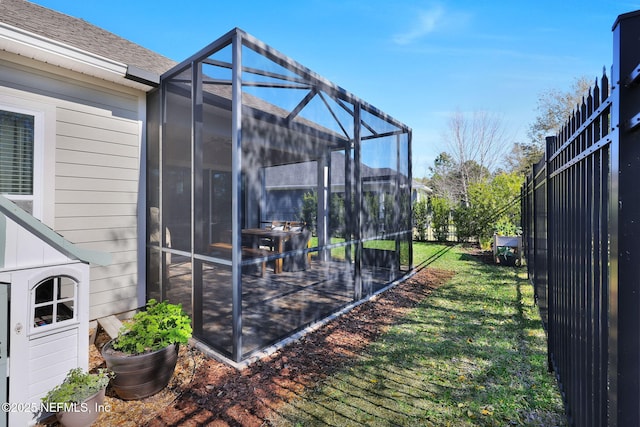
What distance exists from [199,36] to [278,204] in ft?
14.9

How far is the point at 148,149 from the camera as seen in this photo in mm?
4086

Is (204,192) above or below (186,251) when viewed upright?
above

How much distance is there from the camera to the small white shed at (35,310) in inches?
81.6

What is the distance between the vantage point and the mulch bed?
7.52 feet

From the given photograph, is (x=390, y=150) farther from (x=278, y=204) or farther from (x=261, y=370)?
(x=261, y=370)

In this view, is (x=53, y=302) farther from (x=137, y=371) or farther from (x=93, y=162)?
(x=93, y=162)

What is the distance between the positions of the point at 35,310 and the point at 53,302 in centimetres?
15

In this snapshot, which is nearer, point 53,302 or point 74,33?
point 53,302

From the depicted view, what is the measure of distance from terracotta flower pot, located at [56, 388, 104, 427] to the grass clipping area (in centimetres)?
131

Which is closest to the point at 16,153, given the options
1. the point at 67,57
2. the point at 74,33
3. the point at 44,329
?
the point at 67,57

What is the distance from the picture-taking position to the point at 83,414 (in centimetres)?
214

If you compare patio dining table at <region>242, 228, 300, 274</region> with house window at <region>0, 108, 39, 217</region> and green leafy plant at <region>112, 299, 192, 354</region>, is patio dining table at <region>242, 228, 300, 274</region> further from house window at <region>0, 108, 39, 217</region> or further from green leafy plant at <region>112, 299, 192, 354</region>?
house window at <region>0, 108, 39, 217</region>

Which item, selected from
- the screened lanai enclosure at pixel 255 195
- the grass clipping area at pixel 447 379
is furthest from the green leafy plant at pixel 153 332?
the grass clipping area at pixel 447 379

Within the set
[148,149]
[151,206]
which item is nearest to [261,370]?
[151,206]
